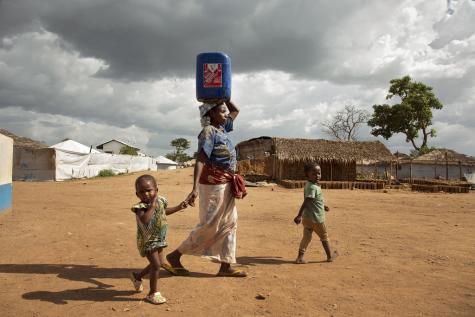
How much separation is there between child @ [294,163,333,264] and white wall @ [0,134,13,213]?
614 centimetres

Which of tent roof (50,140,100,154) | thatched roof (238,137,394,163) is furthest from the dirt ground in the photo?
tent roof (50,140,100,154)

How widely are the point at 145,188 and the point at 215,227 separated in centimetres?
92

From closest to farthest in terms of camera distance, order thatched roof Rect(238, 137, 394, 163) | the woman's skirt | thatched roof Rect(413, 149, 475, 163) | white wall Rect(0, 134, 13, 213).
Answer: the woman's skirt
white wall Rect(0, 134, 13, 213)
thatched roof Rect(238, 137, 394, 163)
thatched roof Rect(413, 149, 475, 163)

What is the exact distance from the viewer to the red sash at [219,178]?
3.70 m

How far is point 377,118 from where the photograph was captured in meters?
37.4

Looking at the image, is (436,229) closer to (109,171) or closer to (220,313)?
(220,313)

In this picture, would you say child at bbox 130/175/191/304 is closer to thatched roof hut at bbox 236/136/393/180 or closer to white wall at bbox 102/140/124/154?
thatched roof hut at bbox 236/136/393/180

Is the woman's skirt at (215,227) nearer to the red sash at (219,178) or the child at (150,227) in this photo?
the red sash at (219,178)

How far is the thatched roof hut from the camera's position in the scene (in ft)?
73.3

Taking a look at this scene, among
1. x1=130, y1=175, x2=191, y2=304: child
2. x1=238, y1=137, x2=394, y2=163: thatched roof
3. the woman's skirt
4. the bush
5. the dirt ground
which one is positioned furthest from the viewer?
the bush

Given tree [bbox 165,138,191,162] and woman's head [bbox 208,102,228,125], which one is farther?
tree [bbox 165,138,191,162]

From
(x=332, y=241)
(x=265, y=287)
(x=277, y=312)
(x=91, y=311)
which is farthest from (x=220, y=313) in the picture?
(x=332, y=241)

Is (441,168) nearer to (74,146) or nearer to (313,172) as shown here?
(313,172)

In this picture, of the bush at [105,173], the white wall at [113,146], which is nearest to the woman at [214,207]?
the bush at [105,173]
